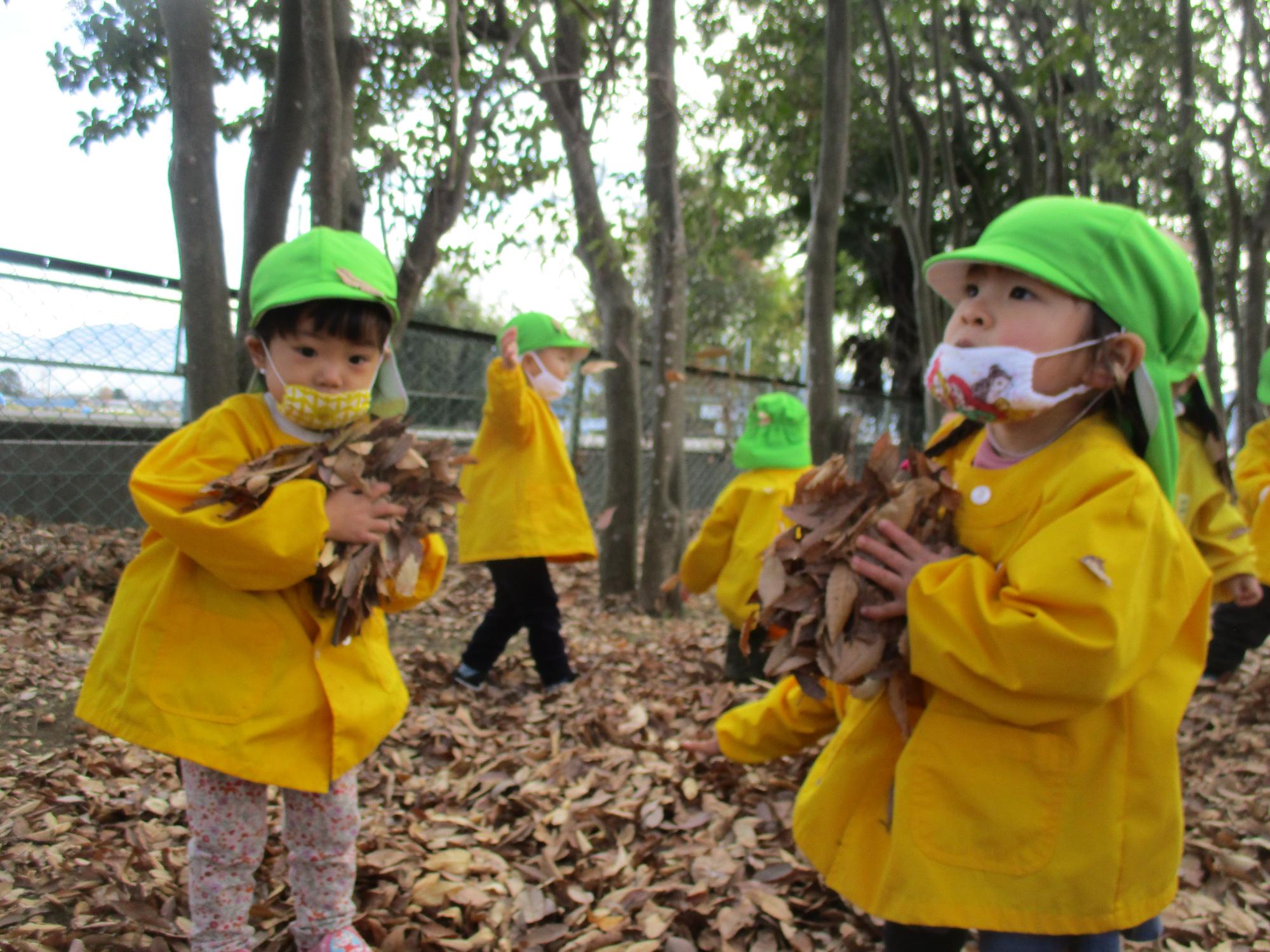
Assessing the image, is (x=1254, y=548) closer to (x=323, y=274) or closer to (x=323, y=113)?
(x=323, y=274)

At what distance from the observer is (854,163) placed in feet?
50.4

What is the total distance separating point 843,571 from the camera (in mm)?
1923

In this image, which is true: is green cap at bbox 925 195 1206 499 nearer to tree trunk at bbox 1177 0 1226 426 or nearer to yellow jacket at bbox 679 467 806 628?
yellow jacket at bbox 679 467 806 628

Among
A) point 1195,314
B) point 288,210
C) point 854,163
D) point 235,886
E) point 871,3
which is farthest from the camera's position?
point 854,163

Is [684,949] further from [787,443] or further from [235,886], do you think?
[787,443]

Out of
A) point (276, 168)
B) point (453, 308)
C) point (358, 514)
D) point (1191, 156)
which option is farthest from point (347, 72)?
point (1191, 156)

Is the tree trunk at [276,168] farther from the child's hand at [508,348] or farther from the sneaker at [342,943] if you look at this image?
the sneaker at [342,943]

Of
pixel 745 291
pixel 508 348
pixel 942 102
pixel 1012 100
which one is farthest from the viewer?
pixel 745 291

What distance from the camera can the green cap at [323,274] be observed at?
230cm

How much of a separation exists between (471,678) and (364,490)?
9.16 feet

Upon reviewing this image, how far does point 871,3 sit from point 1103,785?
26.1ft

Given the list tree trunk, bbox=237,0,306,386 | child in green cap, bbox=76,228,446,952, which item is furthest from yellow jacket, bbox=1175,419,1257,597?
tree trunk, bbox=237,0,306,386

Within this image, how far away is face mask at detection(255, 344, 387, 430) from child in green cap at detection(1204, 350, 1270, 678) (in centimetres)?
444

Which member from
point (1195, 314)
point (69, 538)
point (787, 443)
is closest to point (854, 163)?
point (787, 443)
